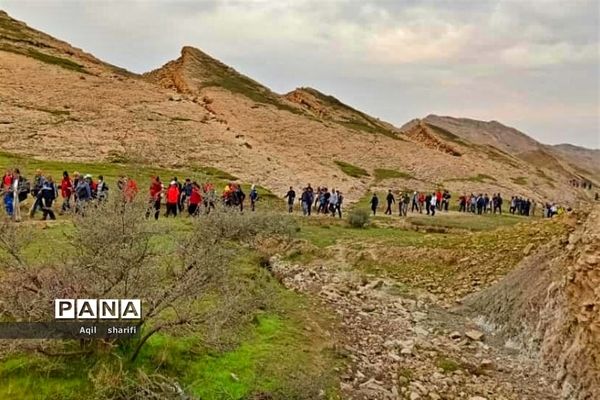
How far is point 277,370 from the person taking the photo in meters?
9.38

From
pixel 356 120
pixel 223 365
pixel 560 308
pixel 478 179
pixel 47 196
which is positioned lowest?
pixel 223 365

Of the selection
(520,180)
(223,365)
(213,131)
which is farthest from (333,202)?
(520,180)

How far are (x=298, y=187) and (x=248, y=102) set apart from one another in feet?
100.0

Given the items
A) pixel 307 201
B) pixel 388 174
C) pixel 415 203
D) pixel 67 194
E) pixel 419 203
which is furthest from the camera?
pixel 388 174

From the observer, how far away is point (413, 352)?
38.0 ft

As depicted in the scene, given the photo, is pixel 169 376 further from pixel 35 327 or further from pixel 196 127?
pixel 196 127

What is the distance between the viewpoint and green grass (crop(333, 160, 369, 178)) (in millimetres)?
55338

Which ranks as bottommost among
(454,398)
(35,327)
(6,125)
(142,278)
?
(454,398)

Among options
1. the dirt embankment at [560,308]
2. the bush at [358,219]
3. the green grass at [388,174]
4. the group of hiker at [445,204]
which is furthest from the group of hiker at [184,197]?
the green grass at [388,174]

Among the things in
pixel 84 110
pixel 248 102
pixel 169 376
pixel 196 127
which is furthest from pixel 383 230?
pixel 248 102

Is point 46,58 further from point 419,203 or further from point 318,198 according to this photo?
point 419,203

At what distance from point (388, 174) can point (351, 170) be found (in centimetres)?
425

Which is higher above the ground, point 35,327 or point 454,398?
point 35,327

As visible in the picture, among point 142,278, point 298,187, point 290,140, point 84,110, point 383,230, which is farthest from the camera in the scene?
point 290,140
